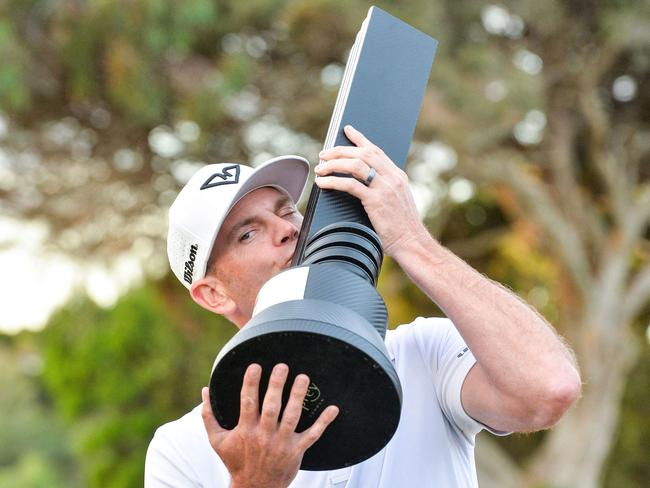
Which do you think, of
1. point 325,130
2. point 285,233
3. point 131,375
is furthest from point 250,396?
point 131,375

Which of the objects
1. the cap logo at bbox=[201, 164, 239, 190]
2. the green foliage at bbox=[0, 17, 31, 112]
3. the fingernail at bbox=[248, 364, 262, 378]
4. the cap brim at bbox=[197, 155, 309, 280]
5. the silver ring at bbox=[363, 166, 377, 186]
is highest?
the green foliage at bbox=[0, 17, 31, 112]

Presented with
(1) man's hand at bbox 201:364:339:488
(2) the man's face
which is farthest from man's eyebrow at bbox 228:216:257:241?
(1) man's hand at bbox 201:364:339:488

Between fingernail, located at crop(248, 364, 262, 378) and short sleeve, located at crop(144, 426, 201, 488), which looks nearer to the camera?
fingernail, located at crop(248, 364, 262, 378)

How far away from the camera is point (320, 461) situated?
4.74 feet

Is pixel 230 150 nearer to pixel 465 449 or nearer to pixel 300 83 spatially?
pixel 300 83

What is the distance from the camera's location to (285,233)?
194cm

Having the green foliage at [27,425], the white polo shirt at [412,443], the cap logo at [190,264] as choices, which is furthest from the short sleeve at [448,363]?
the green foliage at [27,425]

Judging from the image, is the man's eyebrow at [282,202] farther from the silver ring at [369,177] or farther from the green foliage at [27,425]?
the green foliage at [27,425]

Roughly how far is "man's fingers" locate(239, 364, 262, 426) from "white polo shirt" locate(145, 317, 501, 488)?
0.41m

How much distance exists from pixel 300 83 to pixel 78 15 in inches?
97.8

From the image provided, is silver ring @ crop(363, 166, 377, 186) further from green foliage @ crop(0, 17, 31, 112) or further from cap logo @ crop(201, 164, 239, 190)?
green foliage @ crop(0, 17, 31, 112)

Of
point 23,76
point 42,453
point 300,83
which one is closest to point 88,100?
point 23,76

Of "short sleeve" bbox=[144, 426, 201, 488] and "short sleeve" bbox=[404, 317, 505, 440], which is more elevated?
"short sleeve" bbox=[404, 317, 505, 440]

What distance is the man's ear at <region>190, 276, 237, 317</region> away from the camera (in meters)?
2.01
